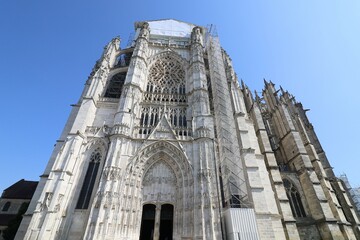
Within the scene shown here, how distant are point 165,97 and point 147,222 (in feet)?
30.7

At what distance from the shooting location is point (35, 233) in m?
9.38

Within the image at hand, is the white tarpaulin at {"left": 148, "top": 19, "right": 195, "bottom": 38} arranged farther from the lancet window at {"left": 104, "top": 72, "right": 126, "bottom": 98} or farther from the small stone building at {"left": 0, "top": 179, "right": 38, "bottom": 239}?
the small stone building at {"left": 0, "top": 179, "right": 38, "bottom": 239}

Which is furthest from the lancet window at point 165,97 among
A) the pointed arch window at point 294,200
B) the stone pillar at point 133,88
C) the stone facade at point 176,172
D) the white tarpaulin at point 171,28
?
the pointed arch window at point 294,200

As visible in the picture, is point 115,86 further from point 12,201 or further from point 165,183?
point 12,201

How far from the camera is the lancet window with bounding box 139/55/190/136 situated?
48.8 ft

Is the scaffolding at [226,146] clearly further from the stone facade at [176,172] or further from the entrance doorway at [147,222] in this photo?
the entrance doorway at [147,222]

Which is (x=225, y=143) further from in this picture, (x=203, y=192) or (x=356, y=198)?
(x=356, y=198)

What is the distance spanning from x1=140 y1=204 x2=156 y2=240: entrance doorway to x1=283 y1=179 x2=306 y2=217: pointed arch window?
10045mm

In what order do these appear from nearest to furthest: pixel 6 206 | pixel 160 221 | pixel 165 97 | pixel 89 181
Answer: pixel 160 221
pixel 89 181
pixel 165 97
pixel 6 206

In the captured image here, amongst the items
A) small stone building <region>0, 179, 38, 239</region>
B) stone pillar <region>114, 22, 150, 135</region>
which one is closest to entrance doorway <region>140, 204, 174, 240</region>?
stone pillar <region>114, 22, 150, 135</region>

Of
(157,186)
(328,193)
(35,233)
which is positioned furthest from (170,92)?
(328,193)

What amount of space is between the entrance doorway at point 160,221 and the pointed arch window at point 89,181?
11.3 ft

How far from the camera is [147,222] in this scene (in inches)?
480

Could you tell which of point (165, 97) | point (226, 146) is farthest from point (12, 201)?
point (226, 146)
